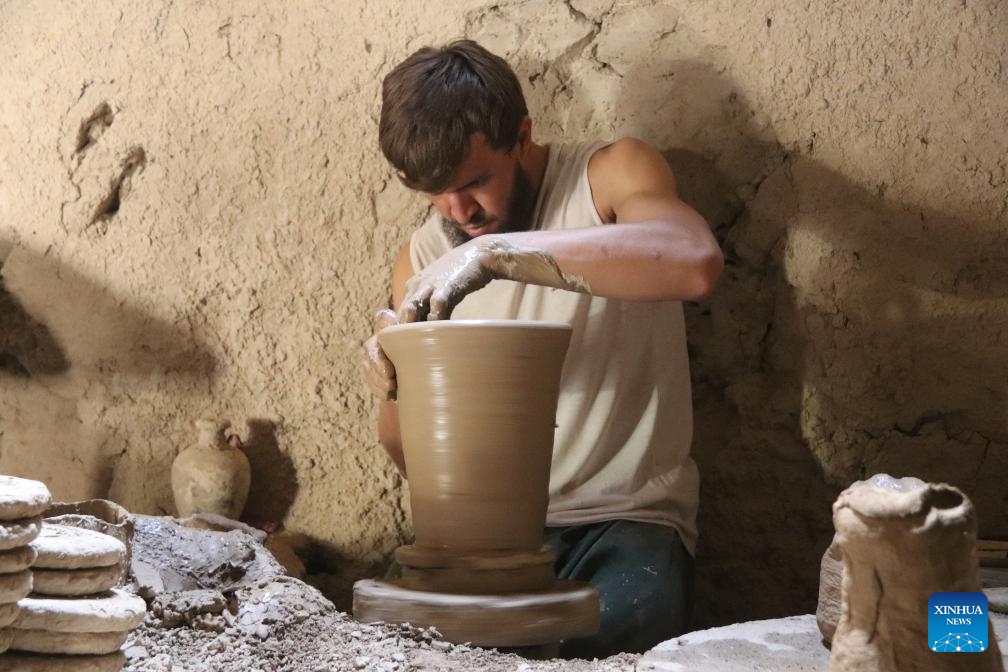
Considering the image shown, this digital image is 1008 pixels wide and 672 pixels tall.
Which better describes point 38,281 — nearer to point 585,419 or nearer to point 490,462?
point 585,419

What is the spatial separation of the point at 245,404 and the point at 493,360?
195 centimetres

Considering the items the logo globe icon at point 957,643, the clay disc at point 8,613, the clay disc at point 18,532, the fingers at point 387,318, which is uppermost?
the fingers at point 387,318

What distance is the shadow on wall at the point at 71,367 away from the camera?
4023 mm

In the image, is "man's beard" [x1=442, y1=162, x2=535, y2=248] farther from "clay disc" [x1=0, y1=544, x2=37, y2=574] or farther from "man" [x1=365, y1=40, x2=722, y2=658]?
"clay disc" [x1=0, y1=544, x2=37, y2=574]

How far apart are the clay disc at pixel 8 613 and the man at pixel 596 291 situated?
1111mm

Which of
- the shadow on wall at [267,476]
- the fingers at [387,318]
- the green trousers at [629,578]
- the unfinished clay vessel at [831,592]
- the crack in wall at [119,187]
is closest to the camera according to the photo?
the unfinished clay vessel at [831,592]

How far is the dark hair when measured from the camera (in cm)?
295

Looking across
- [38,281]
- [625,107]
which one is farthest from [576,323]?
[38,281]

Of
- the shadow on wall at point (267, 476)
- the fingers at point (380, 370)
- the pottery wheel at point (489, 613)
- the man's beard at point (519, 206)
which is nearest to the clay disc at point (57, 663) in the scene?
the pottery wheel at point (489, 613)

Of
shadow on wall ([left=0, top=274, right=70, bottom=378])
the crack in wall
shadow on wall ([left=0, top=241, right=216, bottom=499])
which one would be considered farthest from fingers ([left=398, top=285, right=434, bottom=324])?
shadow on wall ([left=0, top=274, right=70, bottom=378])

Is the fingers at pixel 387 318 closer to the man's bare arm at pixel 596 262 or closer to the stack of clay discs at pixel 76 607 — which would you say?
the man's bare arm at pixel 596 262

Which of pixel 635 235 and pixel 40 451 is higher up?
pixel 635 235

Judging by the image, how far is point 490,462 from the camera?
229 cm

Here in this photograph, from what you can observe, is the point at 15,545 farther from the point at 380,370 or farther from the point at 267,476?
the point at 267,476
